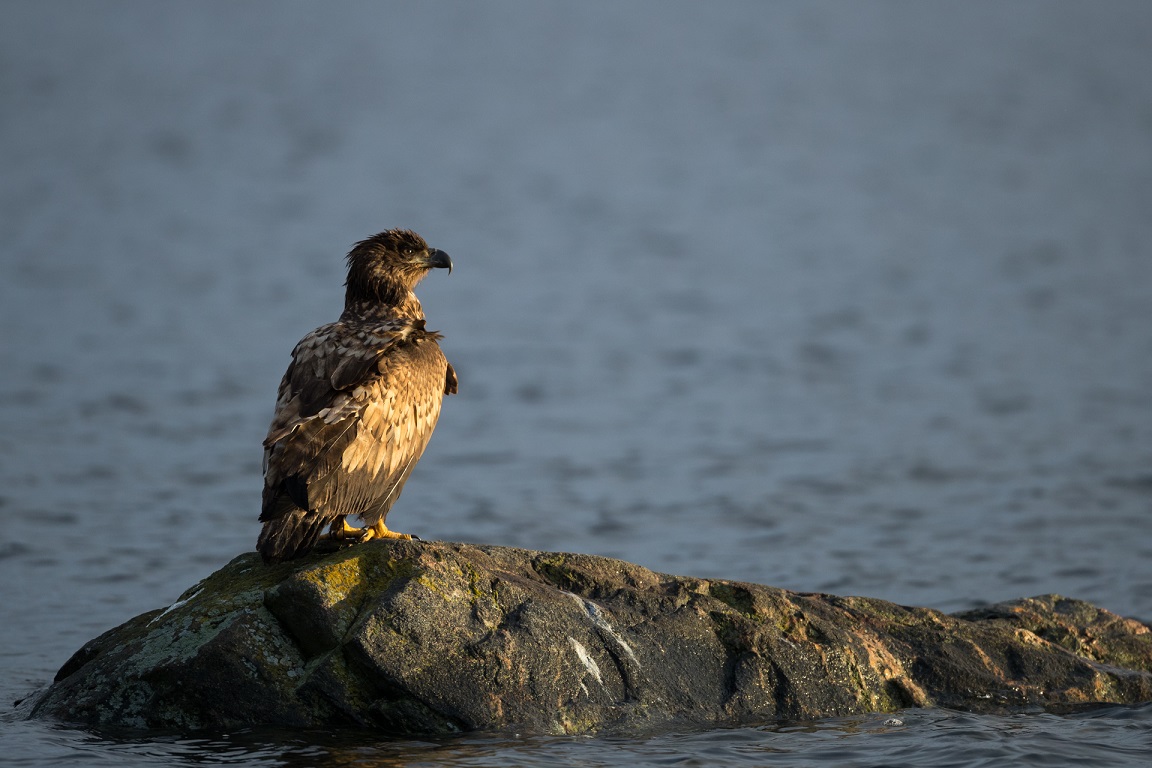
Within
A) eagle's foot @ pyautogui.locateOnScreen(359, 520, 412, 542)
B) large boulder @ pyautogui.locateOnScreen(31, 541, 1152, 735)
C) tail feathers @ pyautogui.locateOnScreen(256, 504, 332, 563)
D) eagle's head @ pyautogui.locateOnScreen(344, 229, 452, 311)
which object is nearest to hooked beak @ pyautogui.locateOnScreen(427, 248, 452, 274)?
eagle's head @ pyautogui.locateOnScreen(344, 229, 452, 311)

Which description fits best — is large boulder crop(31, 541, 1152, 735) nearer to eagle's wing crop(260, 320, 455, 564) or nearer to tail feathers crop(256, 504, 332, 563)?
tail feathers crop(256, 504, 332, 563)

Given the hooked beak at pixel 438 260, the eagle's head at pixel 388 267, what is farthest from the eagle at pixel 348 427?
the hooked beak at pixel 438 260

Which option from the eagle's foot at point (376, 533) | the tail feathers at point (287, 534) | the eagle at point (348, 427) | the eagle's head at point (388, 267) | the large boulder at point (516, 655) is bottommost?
the large boulder at point (516, 655)

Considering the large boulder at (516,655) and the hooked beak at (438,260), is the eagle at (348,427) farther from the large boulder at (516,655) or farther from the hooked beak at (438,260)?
the hooked beak at (438,260)

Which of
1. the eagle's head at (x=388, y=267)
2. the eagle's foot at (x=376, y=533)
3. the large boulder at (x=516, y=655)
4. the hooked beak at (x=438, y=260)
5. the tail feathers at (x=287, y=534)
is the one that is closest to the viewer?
the large boulder at (x=516, y=655)

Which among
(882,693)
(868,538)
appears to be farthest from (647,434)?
(882,693)

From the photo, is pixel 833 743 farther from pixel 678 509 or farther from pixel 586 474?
pixel 586 474

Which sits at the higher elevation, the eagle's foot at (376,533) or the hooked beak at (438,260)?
the hooked beak at (438,260)

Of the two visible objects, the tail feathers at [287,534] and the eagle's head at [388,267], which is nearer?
the tail feathers at [287,534]

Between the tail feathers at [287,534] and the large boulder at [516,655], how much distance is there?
0.47ft

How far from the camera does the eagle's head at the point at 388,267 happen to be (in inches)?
359

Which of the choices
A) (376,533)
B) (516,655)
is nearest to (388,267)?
(376,533)

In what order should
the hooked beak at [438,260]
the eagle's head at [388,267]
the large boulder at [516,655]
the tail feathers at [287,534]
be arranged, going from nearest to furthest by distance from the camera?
1. the large boulder at [516,655]
2. the tail feathers at [287,534]
3. the eagle's head at [388,267]
4. the hooked beak at [438,260]

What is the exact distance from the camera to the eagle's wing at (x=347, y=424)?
293 inches
